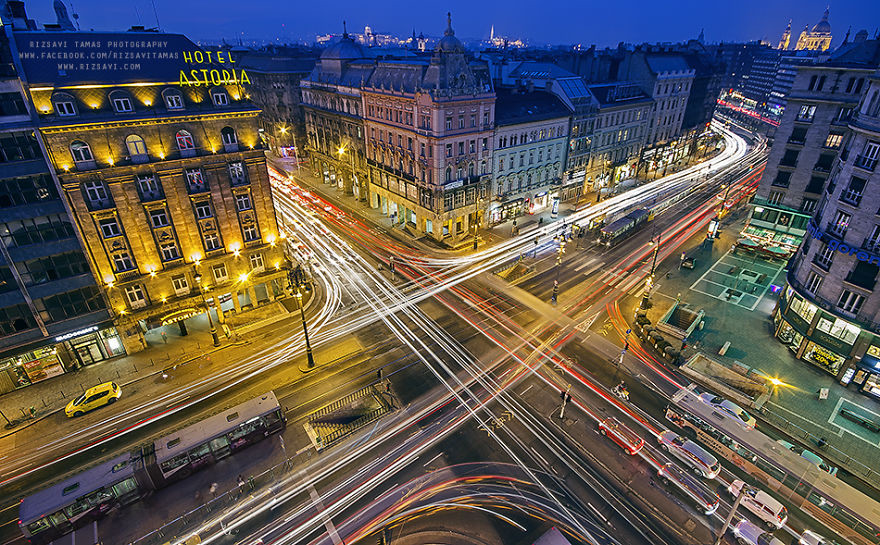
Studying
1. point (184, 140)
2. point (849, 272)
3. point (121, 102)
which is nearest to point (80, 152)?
point (121, 102)

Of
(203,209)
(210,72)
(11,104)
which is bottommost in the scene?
(203,209)

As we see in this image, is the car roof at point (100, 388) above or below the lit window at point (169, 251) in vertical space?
below

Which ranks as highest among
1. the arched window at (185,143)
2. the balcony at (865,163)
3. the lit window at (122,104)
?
the lit window at (122,104)

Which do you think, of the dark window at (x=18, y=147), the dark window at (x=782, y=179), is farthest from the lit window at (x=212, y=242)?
the dark window at (x=782, y=179)

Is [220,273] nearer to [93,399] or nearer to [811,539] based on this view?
[93,399]

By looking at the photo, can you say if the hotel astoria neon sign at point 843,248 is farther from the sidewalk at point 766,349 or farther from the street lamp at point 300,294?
the street lamp at point 300,294

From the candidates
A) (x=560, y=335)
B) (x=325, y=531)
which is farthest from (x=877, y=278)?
(x=325, y=531)

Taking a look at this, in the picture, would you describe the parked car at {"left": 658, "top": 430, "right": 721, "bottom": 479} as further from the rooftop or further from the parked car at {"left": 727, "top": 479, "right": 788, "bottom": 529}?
the rooftop
